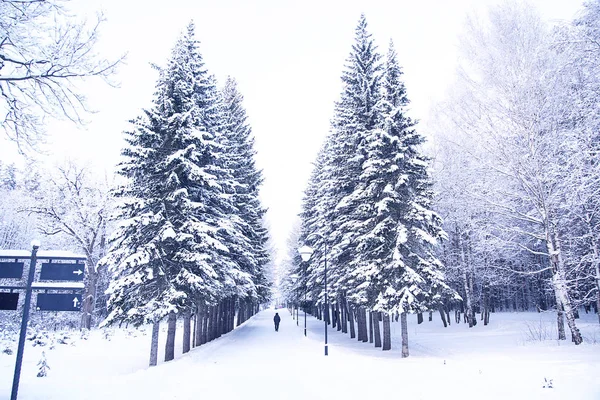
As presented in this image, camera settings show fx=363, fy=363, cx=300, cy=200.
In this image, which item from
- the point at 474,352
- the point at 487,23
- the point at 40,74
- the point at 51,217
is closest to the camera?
the point at 40,74

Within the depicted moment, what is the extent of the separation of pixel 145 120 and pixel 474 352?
62.1ft

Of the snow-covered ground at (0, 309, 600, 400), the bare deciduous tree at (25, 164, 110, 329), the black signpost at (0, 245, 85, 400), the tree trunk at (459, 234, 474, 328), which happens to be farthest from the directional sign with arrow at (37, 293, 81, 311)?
the tree trunk at (459, 234, 474, 328)

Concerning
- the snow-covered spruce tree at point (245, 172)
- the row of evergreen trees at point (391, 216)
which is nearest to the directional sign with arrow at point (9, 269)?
the row of evergreen trees at point (391, 216)

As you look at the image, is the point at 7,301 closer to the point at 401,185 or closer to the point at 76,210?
the point at 401,185

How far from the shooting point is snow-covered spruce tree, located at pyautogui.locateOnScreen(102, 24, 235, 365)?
14.6 meters

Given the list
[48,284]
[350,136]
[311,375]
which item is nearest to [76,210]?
[350,136]

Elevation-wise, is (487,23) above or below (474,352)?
above

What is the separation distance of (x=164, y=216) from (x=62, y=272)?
8.15 m

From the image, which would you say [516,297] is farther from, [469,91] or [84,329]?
[84,329]

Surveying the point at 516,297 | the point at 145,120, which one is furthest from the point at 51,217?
the point at 516,297

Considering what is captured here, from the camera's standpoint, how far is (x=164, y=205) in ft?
51.7

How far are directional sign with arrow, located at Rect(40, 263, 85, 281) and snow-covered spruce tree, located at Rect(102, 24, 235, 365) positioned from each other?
633 centimetres

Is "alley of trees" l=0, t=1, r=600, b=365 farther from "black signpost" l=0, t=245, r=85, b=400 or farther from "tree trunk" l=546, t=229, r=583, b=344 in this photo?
"black signpost" l=0, t=245, r=85, b=400

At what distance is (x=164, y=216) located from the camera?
52.2 ft
